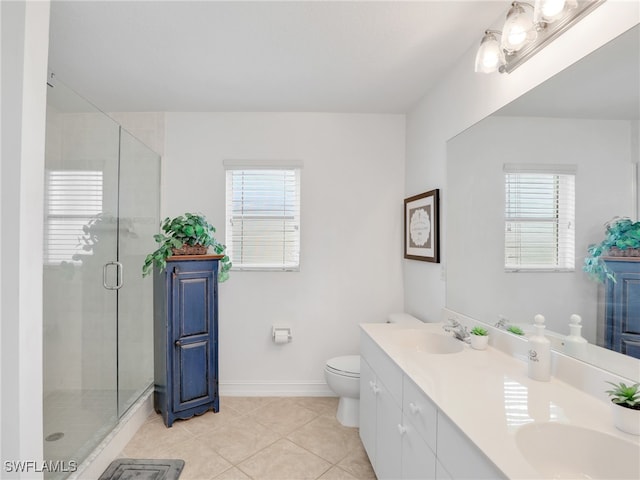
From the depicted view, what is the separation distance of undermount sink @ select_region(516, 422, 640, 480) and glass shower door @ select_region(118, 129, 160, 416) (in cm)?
234

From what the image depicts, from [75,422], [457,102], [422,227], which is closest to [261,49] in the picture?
[457,102]

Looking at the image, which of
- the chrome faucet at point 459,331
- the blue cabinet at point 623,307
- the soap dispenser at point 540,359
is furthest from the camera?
Answer: the chrome faucet at point 459,331

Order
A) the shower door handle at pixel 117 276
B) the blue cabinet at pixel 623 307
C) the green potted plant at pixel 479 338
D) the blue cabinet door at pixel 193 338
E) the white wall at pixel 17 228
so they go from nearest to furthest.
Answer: the blue cabinet at pixel 623 307 < the white wall at pixel 17 228 < the green potted plant at pixel 479 338 < the shower door handle at pixel 117 276 < the blue cabinet door at pixel 193 338

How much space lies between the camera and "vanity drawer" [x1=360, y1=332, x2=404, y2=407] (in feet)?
4.87

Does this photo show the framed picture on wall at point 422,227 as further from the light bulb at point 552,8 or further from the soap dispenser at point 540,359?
the light bulb at point 552,8

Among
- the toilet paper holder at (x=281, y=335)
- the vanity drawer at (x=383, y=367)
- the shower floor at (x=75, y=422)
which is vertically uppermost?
the vanity drawer at (x=383, y=367)

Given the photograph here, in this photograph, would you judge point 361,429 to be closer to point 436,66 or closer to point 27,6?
point 436,66

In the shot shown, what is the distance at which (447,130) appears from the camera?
224cm

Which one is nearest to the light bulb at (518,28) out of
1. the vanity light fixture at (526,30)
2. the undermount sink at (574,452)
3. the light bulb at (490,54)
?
the vanity light fixture at (526,30)

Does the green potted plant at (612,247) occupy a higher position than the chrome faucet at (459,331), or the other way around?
the green potted plant at (612,247)

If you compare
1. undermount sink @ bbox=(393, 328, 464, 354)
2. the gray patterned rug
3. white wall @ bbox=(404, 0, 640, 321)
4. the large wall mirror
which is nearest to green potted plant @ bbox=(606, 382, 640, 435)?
the large wall mirror

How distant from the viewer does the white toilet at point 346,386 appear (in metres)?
2.31

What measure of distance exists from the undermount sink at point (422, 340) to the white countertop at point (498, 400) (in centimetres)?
32

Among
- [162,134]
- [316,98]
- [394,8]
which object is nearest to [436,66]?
[394,8]
